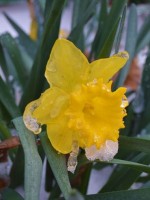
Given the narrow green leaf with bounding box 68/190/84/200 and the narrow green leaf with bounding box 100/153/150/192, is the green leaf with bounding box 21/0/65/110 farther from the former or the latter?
the narrow green leaf with bounding box 68/190/84/200

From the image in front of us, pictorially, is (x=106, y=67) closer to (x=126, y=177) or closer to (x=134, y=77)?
(x=126, y=177)

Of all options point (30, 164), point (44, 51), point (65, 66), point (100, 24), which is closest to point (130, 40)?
Result: point (100, 24)

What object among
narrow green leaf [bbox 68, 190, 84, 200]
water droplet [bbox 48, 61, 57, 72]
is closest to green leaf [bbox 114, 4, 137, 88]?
water droplet [bbox 48, 61, 57, 72]

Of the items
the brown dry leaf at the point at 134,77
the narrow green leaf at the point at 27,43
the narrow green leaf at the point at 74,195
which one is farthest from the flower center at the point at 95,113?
the brown dry leaf at the point at 134,77

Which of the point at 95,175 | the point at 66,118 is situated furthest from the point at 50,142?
the point at 95,175

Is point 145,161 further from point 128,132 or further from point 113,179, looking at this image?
point 128,132
